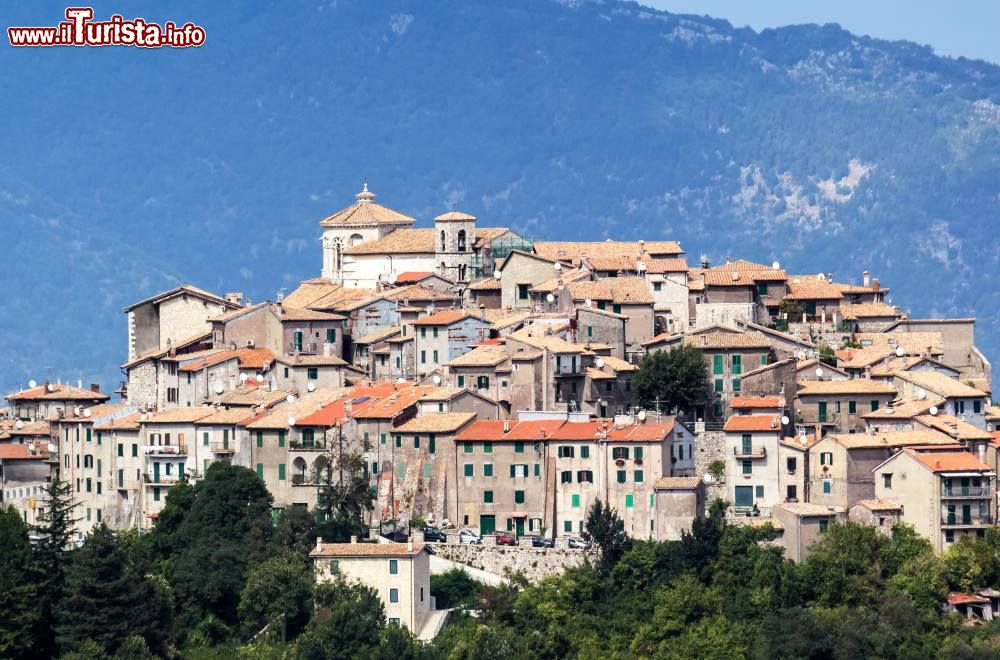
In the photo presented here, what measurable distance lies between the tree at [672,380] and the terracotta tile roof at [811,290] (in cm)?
986

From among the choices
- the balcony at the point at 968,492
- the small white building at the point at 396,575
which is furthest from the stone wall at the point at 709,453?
the small white building at the point at 396,575

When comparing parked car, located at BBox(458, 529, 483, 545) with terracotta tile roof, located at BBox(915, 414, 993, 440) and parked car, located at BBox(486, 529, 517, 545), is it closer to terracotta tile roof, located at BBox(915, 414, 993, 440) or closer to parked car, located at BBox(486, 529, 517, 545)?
parked car, located at BBox(486, 529, 517, 545)

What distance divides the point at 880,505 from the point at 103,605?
19.9m

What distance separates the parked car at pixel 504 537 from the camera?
2901 inches

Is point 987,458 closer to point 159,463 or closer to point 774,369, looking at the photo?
point 774,369

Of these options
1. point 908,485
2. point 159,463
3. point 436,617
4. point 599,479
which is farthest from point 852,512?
point 159,463

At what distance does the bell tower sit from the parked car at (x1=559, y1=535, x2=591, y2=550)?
22.1 m

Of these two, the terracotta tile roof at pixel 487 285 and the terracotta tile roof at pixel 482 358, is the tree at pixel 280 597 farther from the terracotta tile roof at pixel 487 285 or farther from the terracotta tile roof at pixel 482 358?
the terracotta tile roof at pixel 487 285

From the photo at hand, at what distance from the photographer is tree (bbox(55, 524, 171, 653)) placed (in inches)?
2781

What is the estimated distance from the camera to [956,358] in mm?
87938

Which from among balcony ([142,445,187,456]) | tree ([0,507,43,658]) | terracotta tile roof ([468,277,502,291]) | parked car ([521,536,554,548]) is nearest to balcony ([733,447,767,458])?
parked car ([521,536,554,548])

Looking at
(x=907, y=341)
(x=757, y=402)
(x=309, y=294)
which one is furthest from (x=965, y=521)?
(x=309, y=294)

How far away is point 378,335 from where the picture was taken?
286 ft

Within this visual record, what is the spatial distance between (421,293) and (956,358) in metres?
16.9
